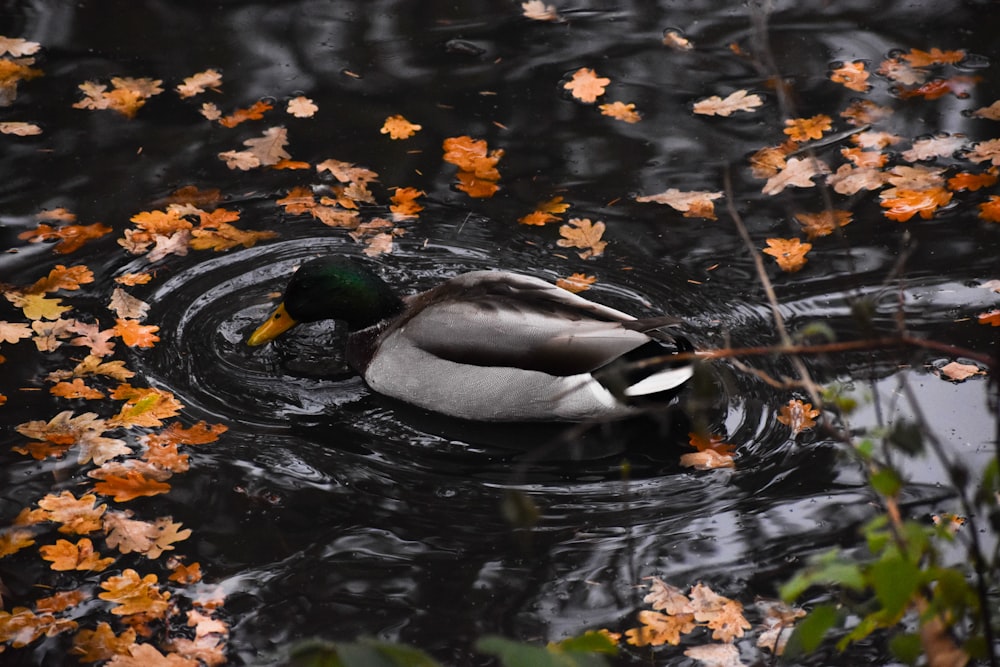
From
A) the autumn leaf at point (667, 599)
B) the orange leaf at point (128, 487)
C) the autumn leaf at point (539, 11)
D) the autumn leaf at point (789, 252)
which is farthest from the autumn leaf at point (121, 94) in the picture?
the autumn leaf at point (667, 599)

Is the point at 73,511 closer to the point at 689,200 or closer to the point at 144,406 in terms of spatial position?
the point at 144,406

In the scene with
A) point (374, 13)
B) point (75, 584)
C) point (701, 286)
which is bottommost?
point (75, 584)

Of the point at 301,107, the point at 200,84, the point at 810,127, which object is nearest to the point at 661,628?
the point at 810,127

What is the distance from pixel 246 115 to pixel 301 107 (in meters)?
0.37

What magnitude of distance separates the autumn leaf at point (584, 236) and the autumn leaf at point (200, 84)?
2890 millimetres

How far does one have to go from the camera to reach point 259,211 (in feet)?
23.0

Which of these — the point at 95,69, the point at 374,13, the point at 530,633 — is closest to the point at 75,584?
the point at 530,633

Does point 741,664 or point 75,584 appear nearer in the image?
point 741,664

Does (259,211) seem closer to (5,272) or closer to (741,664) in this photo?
(5,272)

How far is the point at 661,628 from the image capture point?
14.0ft

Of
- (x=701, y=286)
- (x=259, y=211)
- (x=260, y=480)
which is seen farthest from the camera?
(x=259, y=211)

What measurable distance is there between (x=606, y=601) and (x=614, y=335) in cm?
140

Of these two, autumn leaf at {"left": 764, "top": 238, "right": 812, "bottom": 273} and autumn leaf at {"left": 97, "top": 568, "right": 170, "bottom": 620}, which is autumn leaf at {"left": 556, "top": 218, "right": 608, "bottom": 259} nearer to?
autumn leaf at {"left": 764, "top": 238, "right": 812, "bottom": 273}

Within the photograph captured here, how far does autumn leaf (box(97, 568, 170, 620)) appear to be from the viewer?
4.42 meters
